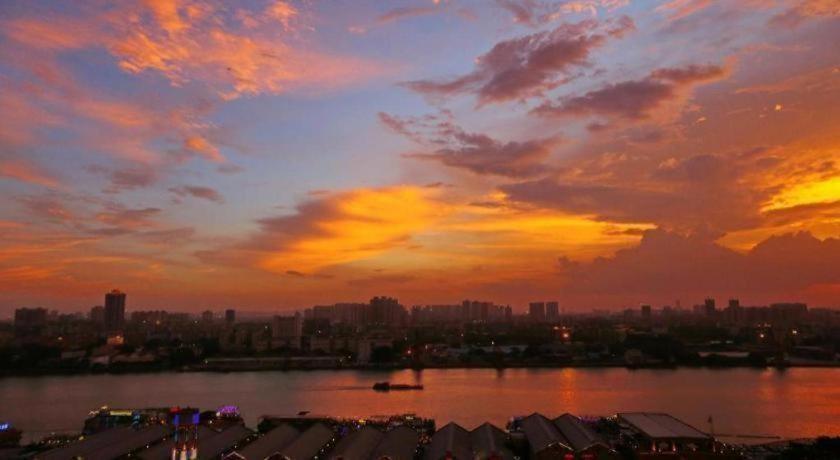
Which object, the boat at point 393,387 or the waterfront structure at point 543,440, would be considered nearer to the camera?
the waterfront structure at point 543,440

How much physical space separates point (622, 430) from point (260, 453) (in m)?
3.88

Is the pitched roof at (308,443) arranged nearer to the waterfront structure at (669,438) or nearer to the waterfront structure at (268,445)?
the waterfront structure at (268,445)

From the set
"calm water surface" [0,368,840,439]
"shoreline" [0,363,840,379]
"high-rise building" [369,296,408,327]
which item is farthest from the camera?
"high-rise building" [369,296,408,327]

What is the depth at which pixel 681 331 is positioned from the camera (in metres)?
26.2

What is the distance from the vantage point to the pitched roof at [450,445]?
5349 millimetres

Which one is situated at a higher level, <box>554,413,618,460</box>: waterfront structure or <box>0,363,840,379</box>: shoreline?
<box>554,413,618,460</box>: waterfront structure

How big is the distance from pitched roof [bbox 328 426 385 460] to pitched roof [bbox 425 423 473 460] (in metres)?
0.58

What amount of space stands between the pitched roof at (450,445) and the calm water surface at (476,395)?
2203 mm

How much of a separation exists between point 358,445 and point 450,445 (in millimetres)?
936

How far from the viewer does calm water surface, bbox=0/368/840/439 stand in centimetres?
903

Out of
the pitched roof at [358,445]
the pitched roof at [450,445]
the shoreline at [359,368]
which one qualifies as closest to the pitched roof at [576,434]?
the pitched roof at [450,445]

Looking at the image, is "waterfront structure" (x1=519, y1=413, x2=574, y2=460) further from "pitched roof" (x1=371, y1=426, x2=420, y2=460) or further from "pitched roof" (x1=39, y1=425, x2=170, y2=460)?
"pitched roof" (x1=39, y1=425, x2=170, y2=460)

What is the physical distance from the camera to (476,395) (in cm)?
1126

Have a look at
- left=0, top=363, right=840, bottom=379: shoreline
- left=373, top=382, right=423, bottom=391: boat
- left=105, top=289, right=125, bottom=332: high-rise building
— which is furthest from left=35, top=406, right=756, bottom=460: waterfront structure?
left=105, top=289, right=125, bottom=332: high-rise building
